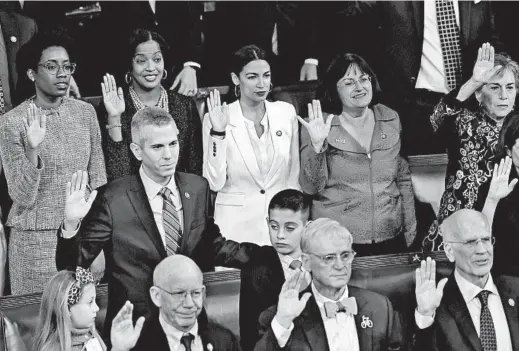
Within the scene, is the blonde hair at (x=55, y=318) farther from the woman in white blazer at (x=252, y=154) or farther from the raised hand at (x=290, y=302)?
the woman in white blazer at (x=252, y=154)

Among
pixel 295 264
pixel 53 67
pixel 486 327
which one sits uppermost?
pixel 53 67

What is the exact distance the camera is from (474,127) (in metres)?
4.66

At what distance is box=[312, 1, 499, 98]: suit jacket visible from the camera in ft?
17.2

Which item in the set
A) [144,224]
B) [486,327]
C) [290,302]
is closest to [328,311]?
[290,302]

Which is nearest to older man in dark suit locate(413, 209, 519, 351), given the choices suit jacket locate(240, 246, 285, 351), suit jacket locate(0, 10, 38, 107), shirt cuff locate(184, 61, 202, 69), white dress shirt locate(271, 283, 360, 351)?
white dress shirt locate(271, 283, 360, 351)

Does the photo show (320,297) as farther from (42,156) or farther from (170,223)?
(42,156)

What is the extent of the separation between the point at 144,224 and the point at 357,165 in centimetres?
104

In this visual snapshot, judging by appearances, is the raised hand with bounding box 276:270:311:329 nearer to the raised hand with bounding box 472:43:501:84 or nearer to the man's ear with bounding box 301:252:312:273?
the man's ear with bounding box 301:252:312:273

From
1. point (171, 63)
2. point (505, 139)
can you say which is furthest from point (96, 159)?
point (505, 139)

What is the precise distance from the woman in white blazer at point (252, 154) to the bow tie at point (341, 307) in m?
0.79

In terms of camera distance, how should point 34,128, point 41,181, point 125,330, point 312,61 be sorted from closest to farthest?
point 125,330, point 34,128, point 41,181, point 312,61

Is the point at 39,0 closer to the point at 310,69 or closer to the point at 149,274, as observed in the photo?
the point at 310,69

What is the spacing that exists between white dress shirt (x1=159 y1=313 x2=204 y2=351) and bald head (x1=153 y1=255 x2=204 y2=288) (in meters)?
0.13

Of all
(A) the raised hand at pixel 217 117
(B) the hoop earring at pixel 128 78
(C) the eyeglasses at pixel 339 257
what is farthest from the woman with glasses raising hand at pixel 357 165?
(B) the hoop earring at pixel 128 78
